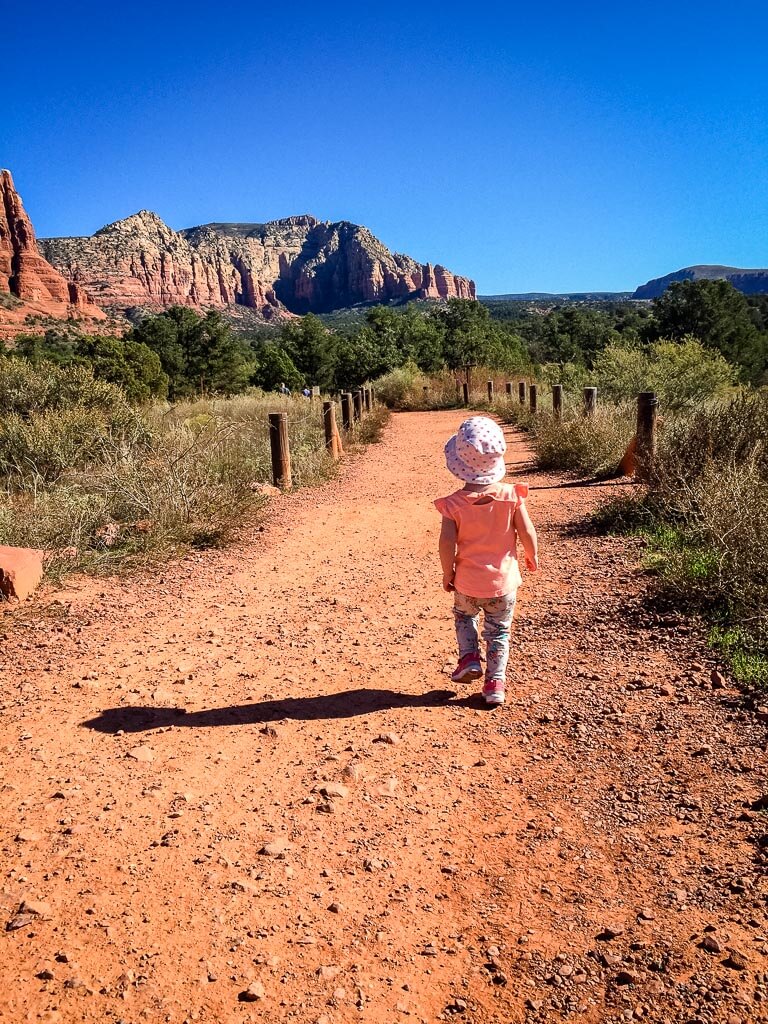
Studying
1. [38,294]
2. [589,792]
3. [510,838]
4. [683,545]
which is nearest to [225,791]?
[510,838]

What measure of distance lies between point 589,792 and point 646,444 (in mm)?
6558

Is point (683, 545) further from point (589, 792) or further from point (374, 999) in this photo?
point (374, 999)

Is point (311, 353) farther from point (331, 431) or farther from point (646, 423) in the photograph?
point (646, 423)

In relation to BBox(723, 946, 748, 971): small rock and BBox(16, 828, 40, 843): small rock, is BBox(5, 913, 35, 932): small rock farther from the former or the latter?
BBox(723, 946, 748, 971): small rock

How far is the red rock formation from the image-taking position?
88750 millimetres

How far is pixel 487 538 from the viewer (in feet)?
11.3

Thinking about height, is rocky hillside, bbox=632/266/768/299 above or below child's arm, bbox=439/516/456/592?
above

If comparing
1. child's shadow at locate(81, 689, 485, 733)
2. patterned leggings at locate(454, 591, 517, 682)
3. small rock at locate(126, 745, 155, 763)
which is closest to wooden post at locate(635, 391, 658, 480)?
patterned leggings at locate(454, 591, 517, 682)

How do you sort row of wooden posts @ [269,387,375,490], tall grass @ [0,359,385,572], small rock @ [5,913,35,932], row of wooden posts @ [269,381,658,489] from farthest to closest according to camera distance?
row of wooden posts @ [269,387,375,490] → row of wooden posts @ [269,381,658,489] → tall grass @ [0,359,385,572] → small rock @ [5,913,35,932]

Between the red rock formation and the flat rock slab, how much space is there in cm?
9074

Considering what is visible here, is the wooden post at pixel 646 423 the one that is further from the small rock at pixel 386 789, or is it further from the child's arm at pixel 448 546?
the small rock at pixel 386 789

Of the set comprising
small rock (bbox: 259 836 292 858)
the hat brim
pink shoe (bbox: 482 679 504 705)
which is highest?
the hat brim

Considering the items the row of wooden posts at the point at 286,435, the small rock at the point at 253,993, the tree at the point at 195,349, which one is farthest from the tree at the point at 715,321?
the small rock at the point at 253,993

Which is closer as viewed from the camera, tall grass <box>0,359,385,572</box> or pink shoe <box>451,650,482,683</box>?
pink shoe <box>451,650,482,683</box>
